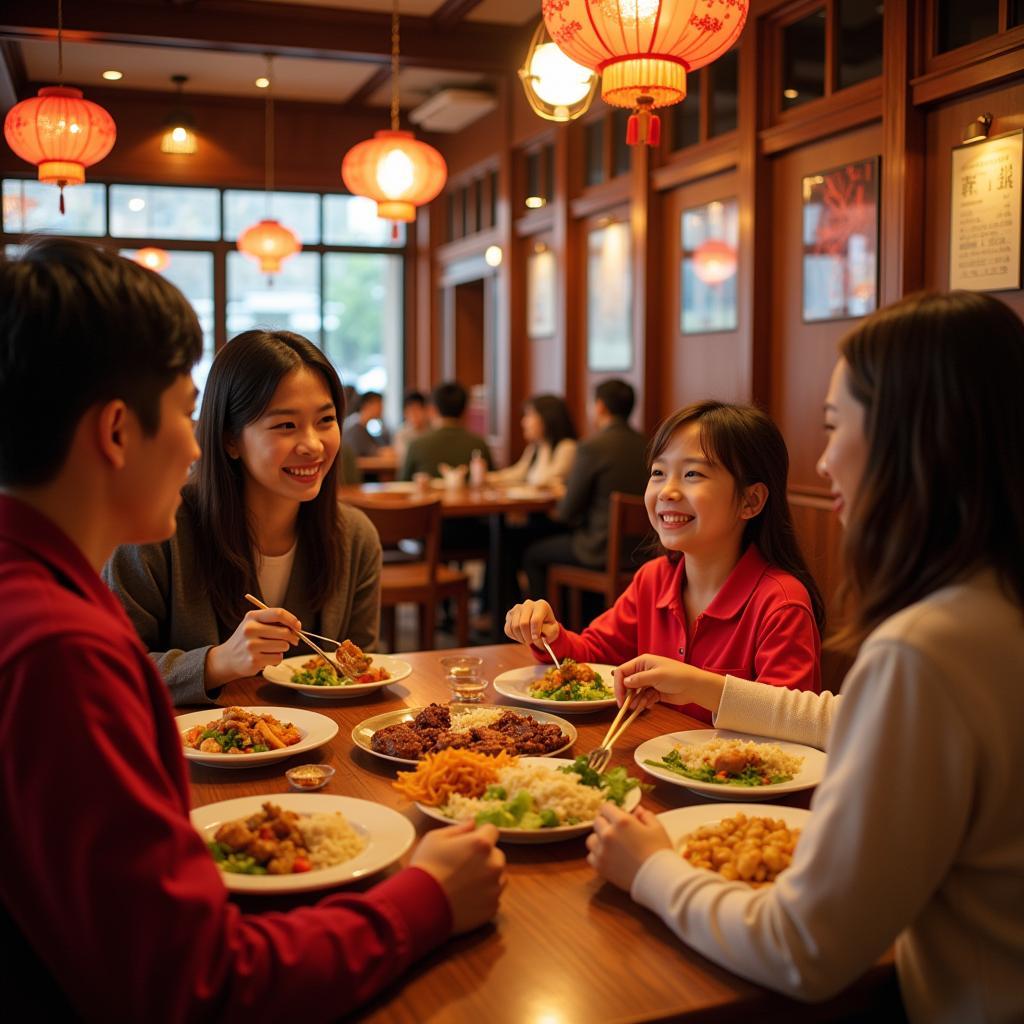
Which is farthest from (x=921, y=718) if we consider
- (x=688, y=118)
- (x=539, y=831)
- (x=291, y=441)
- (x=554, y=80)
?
(x=688, y=118)

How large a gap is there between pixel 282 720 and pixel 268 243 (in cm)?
665

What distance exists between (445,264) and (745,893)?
29.6 ft

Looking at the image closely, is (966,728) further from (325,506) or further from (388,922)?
(325,506)

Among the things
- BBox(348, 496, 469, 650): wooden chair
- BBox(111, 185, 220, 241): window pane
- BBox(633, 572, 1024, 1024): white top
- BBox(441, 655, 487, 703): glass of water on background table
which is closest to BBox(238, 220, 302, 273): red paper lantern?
BBox(111, 185, 220, 241): window pane

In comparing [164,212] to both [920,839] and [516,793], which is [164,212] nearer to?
[516,793]

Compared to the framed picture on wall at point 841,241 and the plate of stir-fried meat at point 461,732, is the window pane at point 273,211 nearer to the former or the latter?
the framed picture on wall at point 841,241

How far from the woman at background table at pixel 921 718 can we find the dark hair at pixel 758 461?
970 mm

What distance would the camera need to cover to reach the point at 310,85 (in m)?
8.75

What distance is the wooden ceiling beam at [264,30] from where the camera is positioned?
6.23 metres

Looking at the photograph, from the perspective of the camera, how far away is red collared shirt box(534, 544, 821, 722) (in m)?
1.95

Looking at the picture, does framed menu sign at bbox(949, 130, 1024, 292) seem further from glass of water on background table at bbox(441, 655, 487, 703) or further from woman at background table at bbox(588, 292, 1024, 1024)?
woman at background table at bbox(588, 292, 1024, 1024)

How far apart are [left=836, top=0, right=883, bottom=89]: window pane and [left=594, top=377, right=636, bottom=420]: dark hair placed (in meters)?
1.74

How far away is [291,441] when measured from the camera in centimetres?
225

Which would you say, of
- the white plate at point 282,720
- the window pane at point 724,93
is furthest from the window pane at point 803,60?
the white plate at point 282,720
